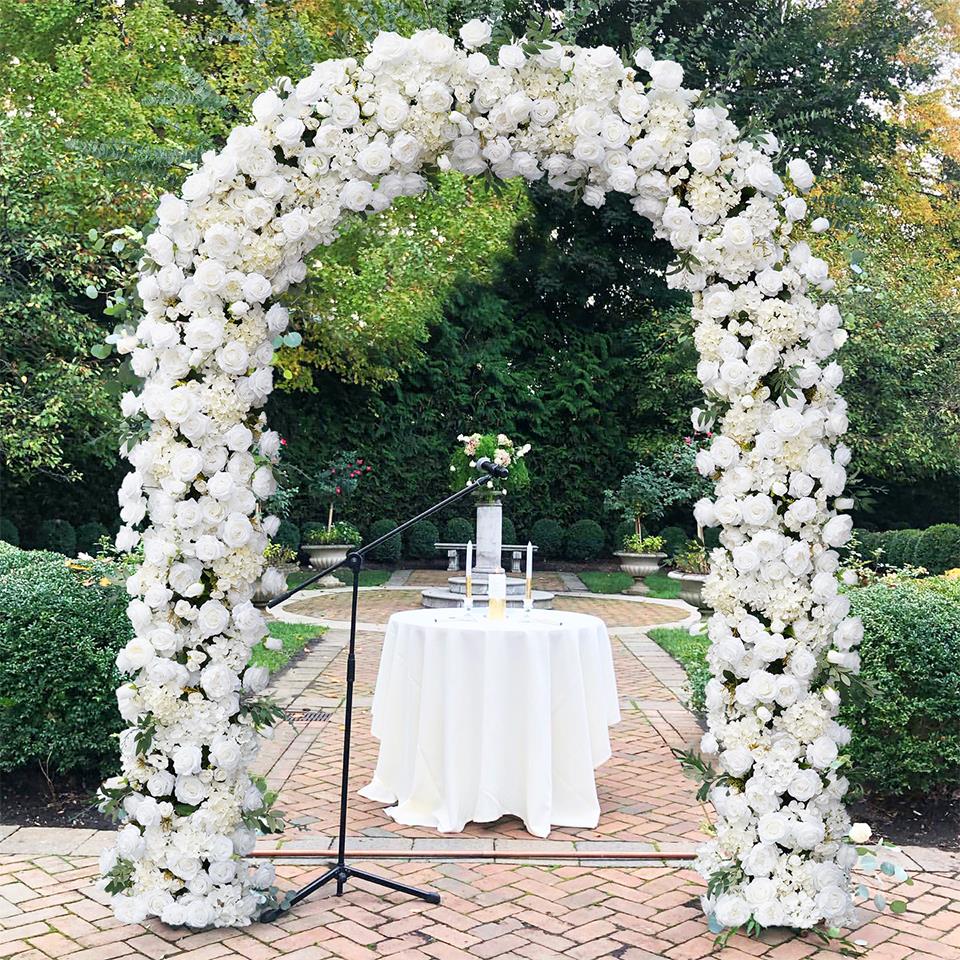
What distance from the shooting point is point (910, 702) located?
466 cm

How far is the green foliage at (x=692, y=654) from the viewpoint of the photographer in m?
5.72

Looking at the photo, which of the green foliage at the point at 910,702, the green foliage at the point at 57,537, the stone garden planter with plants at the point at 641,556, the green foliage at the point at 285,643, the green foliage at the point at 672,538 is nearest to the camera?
the green foliage at the point at 910,702

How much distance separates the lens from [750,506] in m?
3.62

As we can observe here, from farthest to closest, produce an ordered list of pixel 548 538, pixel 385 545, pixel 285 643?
pixel 548 538, pixel 385 545, pixel 285 643

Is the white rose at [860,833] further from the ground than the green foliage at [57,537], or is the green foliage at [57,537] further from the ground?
the white rose at [860,833]

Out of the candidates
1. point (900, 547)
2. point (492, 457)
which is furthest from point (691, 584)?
point (900, 547)

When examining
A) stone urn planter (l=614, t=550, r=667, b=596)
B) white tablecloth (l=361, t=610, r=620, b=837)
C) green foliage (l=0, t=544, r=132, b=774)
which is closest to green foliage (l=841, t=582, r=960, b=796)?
white tablecloth (l=361, t=610, r=620, b=837)

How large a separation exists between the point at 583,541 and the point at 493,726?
1341cm

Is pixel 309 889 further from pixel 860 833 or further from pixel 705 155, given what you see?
pixel 705 155

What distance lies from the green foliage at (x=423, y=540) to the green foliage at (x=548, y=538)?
5.73 feet

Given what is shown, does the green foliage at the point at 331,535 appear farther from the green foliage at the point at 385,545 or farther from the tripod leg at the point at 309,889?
the tripod leg at the point at 309,889

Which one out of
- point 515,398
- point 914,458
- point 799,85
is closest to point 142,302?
point 914,458

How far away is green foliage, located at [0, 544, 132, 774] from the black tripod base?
4.77ft

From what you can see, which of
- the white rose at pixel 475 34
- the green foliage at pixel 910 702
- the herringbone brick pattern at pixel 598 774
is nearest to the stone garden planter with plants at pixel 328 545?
the herringbone brick pattern at pixel 598 774
